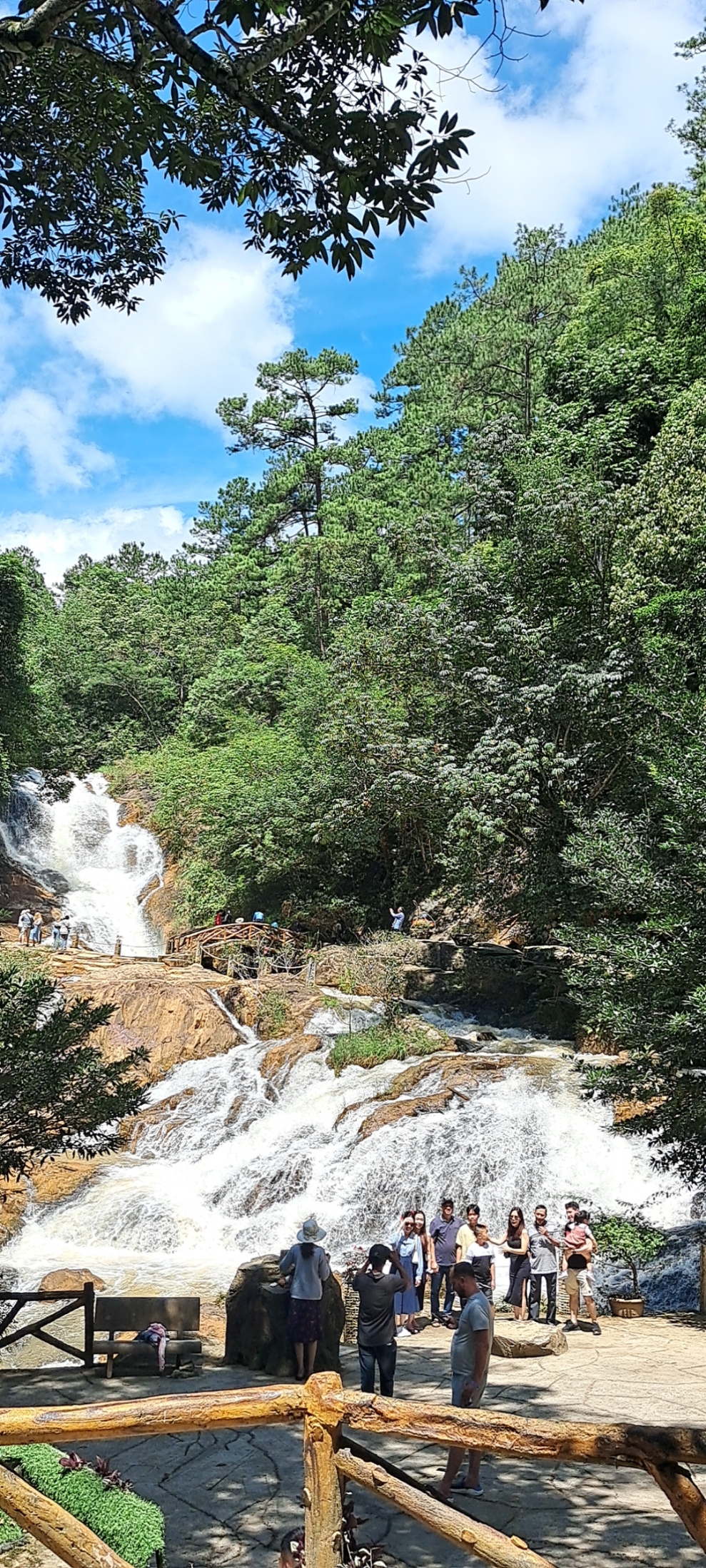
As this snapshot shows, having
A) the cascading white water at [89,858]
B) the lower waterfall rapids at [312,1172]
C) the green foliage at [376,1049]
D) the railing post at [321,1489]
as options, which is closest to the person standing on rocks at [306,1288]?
the lower waterfall rapids at [312,1172]

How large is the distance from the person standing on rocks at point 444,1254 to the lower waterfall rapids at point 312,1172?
2.13 metres

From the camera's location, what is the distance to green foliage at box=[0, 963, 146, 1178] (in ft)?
29.3

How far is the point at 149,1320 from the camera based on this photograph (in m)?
10.5

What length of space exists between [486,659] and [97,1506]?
1983 centimetres

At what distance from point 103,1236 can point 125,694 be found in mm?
36887

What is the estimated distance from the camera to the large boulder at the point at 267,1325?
9.94 m

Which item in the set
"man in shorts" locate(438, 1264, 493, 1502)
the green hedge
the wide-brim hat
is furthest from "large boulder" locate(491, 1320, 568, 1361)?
the green hedge

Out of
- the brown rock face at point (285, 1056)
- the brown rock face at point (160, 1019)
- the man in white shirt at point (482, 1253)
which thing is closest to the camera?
the man in white shirt at point (482, 1253)

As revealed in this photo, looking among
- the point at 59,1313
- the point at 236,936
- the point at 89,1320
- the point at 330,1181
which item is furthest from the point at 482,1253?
the point at 236,936

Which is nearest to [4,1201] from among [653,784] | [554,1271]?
[554,1271]

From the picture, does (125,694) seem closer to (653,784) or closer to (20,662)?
(20,662)

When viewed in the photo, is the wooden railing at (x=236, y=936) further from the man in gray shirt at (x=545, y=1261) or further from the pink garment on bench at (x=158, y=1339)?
the pink garment on bench at (x=158, y=1339)

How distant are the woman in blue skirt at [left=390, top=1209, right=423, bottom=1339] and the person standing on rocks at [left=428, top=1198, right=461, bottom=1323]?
22 centimetres

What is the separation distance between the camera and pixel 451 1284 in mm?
11961
